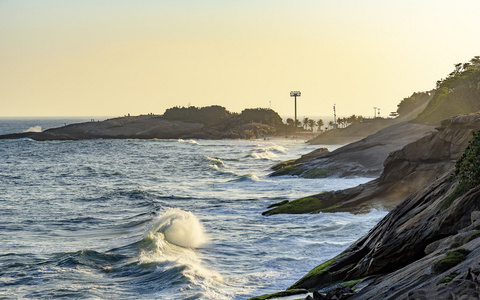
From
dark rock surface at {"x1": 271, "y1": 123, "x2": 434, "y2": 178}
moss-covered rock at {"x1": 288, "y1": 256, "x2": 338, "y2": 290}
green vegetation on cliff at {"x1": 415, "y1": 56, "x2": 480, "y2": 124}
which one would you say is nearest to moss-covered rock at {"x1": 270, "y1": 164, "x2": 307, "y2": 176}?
dark rock surface at {"x1": 271, "y1": 123, "x2": 434, "y2": 178}

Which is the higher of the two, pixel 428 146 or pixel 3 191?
pixel 428 146

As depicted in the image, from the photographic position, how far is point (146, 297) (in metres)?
25.7

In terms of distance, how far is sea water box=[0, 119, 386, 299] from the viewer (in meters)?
27.6

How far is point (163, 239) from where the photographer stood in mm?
37656

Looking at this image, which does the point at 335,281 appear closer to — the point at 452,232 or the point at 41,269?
the point at 452,232

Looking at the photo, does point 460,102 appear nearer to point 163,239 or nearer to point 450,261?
point 163,239

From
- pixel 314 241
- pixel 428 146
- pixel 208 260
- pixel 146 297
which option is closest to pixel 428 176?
pixel 428 146

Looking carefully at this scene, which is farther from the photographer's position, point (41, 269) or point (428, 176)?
point (428, 176)

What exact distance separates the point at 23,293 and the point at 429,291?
19432 mm

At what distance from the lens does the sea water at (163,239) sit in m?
27.6

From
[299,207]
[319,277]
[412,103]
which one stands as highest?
[412,103]

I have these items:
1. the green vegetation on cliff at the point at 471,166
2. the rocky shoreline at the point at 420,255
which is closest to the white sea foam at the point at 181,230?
the rocky shoreline at the point at 420,255

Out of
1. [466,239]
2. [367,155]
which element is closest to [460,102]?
[367,155]

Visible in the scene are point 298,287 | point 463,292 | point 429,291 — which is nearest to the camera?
point 463,292
